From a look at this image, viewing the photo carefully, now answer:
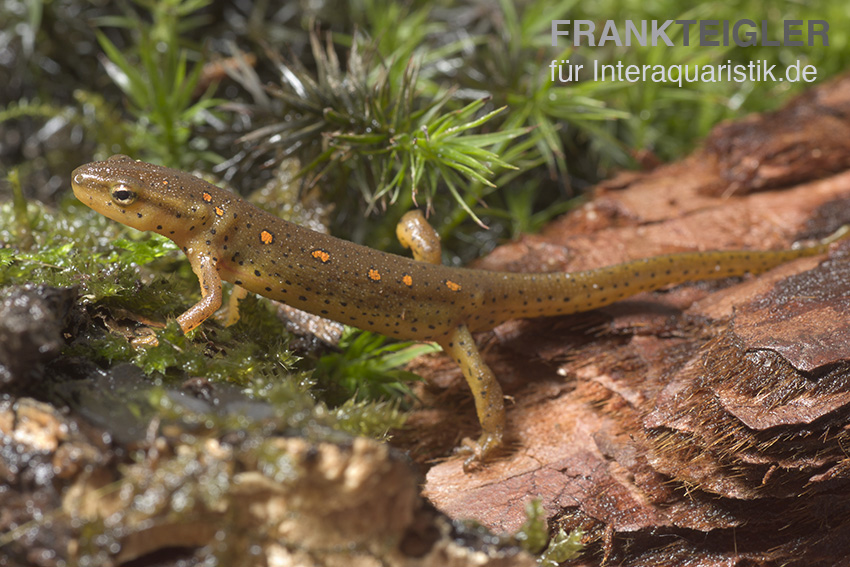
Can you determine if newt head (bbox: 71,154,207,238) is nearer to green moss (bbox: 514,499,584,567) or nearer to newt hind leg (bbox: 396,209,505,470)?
newt hind leg (bbox: 396,209,505,470)

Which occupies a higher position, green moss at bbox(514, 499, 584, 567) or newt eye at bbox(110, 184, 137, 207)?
newt eye at bbox(110, 184, 137, 207)

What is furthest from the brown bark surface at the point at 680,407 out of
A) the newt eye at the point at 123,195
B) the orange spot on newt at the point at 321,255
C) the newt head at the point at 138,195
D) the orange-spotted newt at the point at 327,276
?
the newt eye at the point at 123,195

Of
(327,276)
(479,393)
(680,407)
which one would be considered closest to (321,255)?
(327,276)

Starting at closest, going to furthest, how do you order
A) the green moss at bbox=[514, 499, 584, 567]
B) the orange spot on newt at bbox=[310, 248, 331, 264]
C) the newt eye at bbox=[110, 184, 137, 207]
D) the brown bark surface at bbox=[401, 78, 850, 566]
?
the green moss at bbox=[514, 499, 584, 567], the brown bark surface at bbox=[401, 78, 850, 566], the newt eye at bbox=[110, 184, 137, 207], the orange spot on newt at bbox=[310, 248, 331, 264]

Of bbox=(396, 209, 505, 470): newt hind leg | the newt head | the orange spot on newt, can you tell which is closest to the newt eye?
the newt head

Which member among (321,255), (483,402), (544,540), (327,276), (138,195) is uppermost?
(138,195)

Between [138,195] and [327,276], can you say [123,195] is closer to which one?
[138,195]

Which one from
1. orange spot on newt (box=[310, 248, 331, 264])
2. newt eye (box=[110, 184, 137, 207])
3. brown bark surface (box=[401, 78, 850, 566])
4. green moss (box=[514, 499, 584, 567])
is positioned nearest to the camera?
green moss (box=[514, 499, 584, 567])
